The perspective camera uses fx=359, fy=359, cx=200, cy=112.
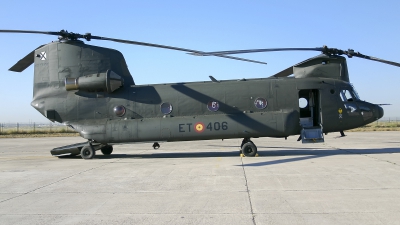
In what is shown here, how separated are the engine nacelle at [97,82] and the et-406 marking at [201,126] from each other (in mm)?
3278

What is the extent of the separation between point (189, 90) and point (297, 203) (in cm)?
918

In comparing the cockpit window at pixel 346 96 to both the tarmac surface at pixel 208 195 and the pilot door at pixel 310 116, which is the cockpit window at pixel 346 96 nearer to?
the pilot door at pixel 310 116

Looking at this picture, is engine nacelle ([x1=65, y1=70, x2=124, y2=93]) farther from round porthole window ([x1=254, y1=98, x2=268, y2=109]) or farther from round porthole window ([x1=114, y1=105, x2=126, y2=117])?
round porthole window ([x1=254, y1=98, x2=268, y2=109])

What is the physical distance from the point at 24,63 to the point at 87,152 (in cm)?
506

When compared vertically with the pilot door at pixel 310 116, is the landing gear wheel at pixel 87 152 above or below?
below

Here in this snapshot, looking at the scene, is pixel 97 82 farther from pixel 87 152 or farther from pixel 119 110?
pixel 87 152

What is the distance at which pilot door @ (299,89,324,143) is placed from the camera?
1423 centimetres

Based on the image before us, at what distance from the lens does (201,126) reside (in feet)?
47.5

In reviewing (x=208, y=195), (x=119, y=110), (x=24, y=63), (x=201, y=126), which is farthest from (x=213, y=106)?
(x=24, y=63)

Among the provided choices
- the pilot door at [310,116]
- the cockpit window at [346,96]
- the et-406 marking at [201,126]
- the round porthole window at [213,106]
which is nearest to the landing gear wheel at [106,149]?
the et-406 marking at [201,126]

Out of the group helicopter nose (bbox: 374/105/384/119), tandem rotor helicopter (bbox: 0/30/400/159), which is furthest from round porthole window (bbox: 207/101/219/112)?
helicopter nose (bbox: 374/105/384/119)

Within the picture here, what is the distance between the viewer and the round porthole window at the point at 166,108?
14.9 m

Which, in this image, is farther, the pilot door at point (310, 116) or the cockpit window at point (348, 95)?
the cockpit window at point (348, 95)

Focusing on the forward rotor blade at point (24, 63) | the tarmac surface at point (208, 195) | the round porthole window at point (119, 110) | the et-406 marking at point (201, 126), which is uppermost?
the forward rotor blade at point (24, 63)
